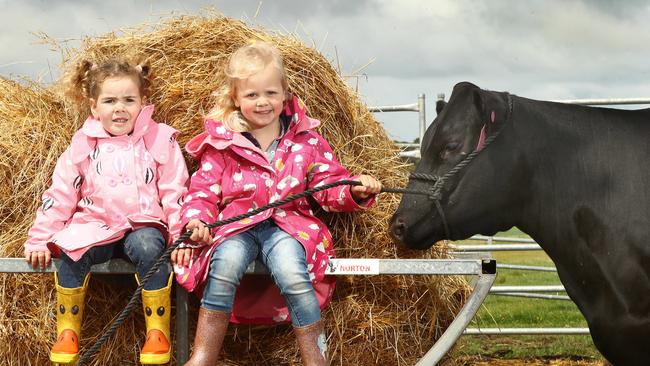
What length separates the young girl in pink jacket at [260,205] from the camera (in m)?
3.15

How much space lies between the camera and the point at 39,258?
10.9 feet

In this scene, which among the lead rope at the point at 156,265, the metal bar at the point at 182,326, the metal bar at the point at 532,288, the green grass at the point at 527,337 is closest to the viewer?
the lead rope at the point at 156,265

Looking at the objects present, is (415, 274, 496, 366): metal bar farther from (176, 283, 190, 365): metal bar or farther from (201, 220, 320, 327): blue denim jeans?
(176, 283, 190, 365): metal bar

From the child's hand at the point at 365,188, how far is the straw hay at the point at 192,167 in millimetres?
296

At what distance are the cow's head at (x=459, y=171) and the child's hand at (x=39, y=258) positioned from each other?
4.54 ft

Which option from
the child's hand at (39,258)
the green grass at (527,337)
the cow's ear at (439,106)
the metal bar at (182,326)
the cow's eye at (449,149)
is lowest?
the green grass at (527,337)

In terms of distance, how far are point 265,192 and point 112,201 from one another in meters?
0.63

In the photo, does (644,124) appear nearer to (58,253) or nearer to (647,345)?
(647,345)

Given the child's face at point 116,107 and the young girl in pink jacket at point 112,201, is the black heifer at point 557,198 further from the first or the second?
the child's face at point 116,107

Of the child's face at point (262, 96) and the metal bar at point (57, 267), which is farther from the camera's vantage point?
the child's face at point (262, 96)

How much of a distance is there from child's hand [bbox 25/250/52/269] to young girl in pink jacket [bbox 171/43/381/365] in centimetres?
54

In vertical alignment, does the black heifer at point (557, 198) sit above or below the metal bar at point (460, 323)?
above

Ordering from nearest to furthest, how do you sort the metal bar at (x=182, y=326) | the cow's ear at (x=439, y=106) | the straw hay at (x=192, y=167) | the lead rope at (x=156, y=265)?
the lead rope at (x=156, y=265), the metal bar at (x=182, y=326), the cow's ear at (x=439, y=106), the straw hay at (x=192, y=167)

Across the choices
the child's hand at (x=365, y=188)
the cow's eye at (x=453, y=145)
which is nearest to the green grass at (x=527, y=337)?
the child's hand at (x=365, y=188)
